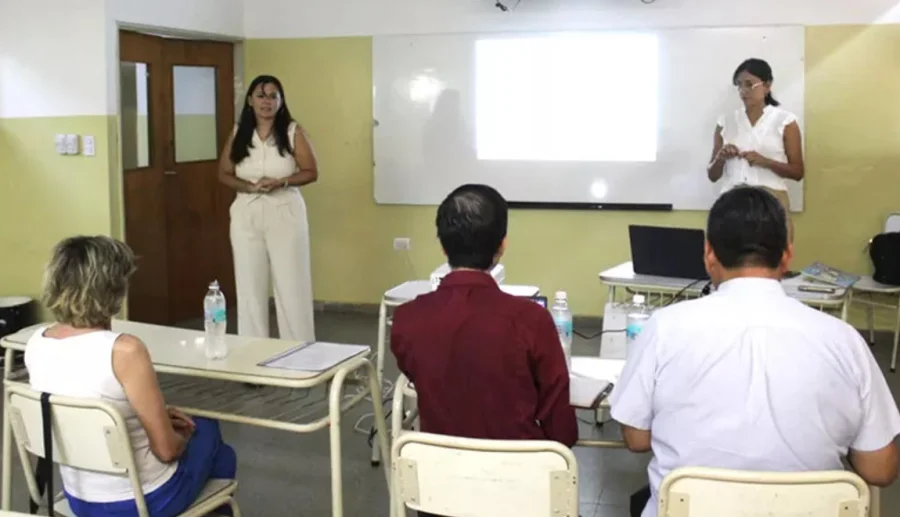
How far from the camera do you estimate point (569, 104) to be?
233 inches

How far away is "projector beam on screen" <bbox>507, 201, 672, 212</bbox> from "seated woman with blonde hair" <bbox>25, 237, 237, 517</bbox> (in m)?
3.73

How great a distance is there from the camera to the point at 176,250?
614cm

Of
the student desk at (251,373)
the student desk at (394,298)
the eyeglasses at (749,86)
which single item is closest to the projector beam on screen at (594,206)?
the eyeglasses at (749,86)

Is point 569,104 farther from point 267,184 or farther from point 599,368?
point 599,368

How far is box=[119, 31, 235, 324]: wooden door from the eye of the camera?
18.5ft

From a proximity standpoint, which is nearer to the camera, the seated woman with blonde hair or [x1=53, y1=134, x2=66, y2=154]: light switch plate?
the seated woman with blonde hair

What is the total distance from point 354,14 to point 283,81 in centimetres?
70

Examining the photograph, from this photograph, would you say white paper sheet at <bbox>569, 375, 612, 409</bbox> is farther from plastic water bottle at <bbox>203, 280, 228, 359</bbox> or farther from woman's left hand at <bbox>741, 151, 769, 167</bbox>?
woman's left hand at <bbox>741, 151, 769, 167</bbox>

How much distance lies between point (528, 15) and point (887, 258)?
8.54 feet

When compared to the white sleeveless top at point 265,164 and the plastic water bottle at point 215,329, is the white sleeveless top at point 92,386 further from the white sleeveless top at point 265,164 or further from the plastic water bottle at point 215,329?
the white sleeveless top at point 265,164

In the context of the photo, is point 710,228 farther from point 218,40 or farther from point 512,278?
point 218,40

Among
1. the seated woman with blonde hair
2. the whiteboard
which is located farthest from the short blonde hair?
the whiteboard

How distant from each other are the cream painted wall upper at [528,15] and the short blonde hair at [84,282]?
4.19 meters

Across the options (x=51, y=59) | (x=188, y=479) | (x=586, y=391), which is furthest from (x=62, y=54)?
(x=586, y=391)
